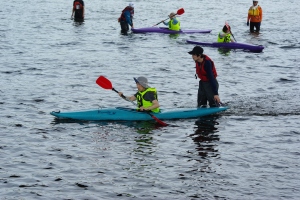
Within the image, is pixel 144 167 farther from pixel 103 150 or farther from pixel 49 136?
pixel 49 136

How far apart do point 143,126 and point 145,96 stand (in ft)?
2.25

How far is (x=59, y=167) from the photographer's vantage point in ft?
38.5

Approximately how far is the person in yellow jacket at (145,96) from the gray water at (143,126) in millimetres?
420

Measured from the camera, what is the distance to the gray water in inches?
433

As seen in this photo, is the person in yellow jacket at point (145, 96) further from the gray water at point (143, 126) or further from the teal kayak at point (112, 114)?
the gray water at point (143, 126)

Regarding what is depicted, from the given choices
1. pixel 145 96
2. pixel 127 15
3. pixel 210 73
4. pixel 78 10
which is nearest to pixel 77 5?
pixel 78 10

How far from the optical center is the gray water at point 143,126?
11008mm

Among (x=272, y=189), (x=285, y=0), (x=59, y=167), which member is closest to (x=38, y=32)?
(x=59, y=167)

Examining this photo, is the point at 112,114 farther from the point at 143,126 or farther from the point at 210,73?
the point at 210,73

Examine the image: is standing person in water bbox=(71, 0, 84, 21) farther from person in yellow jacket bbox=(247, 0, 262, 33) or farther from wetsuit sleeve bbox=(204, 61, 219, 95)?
wetsuit sleeve bbox=(204, 61, 219, 95)

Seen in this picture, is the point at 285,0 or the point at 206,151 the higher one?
the point at 285,0

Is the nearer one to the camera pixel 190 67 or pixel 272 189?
pixel 272 189

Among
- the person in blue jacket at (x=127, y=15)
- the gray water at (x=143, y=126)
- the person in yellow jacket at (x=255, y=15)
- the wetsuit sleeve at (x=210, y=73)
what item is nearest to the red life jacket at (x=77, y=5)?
the gray water at (x=143, y=126)

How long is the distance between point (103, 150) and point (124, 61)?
10896mm
